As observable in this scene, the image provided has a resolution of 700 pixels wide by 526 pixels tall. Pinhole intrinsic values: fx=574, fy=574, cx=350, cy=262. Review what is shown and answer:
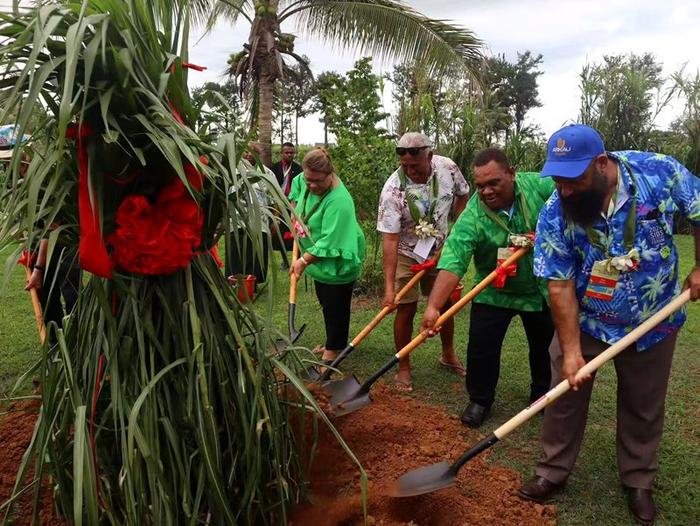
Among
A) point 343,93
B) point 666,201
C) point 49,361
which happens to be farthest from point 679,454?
point 343,93

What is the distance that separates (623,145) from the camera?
515 inches

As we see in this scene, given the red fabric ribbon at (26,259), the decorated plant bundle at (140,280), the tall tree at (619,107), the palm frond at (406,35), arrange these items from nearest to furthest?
1. the decorated plant bundle at (140,280)
2. the red fabric ribbon at (26,259)
3. the palm frond at (406,35)
4. the tall tree at (619,107)

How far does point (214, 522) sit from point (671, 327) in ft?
6.95

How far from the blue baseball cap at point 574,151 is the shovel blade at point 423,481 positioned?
1.44 m

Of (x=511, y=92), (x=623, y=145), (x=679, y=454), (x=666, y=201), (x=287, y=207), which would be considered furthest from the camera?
(x=511, y=92)

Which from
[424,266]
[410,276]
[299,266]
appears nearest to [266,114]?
[299,266]

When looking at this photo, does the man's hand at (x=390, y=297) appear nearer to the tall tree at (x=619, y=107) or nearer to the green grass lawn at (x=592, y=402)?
the green grass lawn at (x=592, y=402)

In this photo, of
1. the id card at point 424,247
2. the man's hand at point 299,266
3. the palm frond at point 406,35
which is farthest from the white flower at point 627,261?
the palm frond at point 406,35

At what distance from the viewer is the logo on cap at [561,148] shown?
93.1 inches

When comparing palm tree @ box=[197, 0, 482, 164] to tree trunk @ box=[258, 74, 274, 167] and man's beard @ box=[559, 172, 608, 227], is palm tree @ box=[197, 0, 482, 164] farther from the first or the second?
man's beard @ box=[559, 172, 608, 227]

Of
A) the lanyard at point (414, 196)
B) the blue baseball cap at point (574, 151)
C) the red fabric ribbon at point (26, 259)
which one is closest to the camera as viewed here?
the red fabric ribbon at point (26, 259)

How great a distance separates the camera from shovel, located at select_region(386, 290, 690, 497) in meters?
2.46

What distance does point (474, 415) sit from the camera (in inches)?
140

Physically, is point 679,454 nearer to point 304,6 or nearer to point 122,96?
point 122,96
